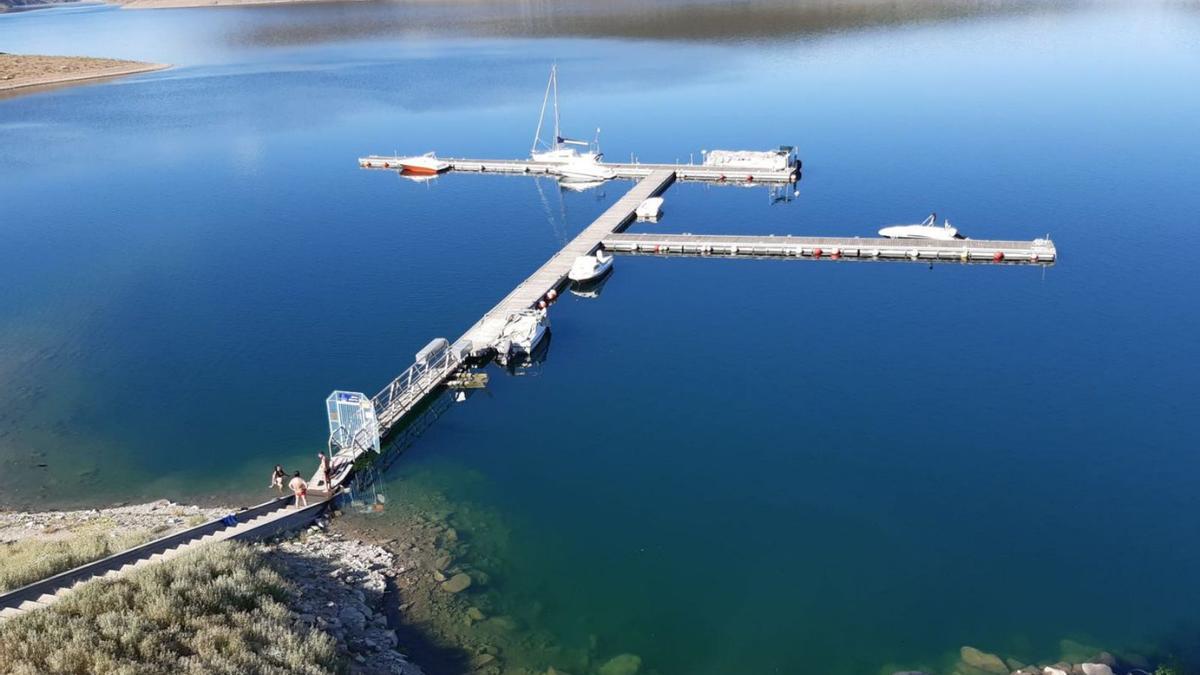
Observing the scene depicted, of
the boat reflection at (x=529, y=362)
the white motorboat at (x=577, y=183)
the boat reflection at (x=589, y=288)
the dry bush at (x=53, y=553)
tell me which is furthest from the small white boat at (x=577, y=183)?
the dry bush at (x=53, y=553)

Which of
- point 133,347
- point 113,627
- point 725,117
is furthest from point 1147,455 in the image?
point 725,117

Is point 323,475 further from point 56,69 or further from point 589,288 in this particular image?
point 56,69

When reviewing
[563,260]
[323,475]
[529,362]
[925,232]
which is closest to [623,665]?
[323,475]

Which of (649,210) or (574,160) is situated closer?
(649,210)

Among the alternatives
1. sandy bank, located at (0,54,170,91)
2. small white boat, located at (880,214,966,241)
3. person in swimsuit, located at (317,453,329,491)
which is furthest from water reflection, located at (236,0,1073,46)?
person in swimsuit, located at (317,453,329,491)

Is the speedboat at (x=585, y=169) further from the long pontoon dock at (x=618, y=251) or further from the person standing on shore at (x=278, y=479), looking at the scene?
the person standing on shore at (x=278, y=479)

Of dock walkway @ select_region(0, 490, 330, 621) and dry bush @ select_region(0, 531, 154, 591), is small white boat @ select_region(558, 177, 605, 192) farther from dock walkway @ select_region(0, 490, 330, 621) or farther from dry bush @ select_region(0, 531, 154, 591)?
dry bush @ select_region(0, 531, 154, 591)
